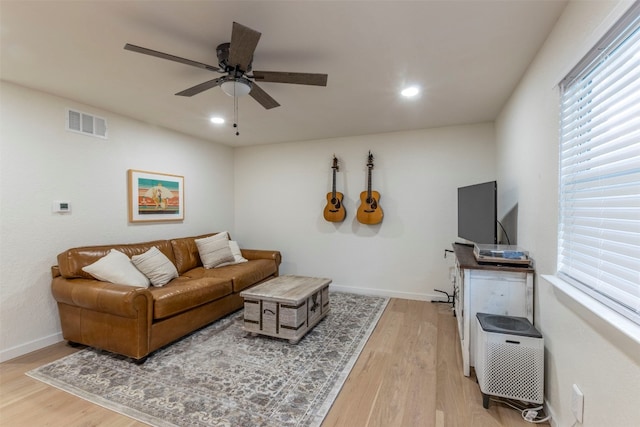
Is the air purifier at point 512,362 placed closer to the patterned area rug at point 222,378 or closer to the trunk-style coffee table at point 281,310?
the patterned area rug at point 222,378

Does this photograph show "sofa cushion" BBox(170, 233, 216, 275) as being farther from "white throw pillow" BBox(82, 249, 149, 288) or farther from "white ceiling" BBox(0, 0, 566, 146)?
"white ceiling" BBox(0, 0, 566, 146)

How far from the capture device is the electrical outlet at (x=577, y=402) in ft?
4.28

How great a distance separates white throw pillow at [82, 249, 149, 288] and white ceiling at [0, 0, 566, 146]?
1.52 m

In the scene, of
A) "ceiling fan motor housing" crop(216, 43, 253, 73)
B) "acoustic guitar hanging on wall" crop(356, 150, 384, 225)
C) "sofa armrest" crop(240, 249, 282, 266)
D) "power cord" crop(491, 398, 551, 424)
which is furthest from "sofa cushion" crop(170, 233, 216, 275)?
"power cord" crop(491, 398, 551, 424)

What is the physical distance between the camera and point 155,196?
11.9 feet

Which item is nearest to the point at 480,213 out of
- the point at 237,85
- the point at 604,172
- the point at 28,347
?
the point at 604,172

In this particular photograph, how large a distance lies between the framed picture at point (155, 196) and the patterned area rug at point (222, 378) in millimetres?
1575

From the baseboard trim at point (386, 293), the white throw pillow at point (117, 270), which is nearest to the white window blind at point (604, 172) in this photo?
the baseboard trim at point (386, 293)

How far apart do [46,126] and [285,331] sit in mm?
2868

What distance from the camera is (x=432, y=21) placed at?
1.61m

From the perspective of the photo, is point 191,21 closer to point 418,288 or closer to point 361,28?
point 361,28

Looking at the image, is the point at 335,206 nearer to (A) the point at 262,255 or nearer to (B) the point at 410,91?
(A) the point at 262,255

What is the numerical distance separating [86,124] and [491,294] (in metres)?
3.97

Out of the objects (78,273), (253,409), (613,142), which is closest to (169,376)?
(253,409)
